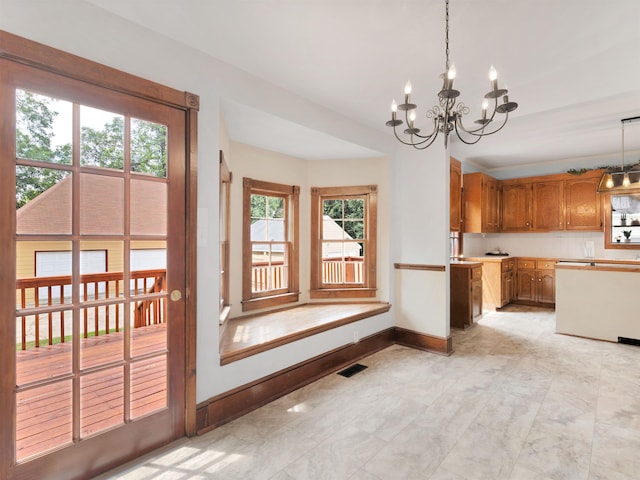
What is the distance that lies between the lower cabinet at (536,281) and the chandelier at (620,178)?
5.24 ft

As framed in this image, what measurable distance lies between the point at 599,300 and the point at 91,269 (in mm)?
5589

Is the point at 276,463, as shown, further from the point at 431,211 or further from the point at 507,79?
the point at 507,79

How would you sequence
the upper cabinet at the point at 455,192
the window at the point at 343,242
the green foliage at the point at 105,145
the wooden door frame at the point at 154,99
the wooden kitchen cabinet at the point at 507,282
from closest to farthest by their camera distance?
the wooden door frame at the point at 154,99
the green foliage at the point at 105,145
the window at the point at 343,242
the upper cabinet at the point at 455,192
the wooden kitchen cabinet at the point at 507,282

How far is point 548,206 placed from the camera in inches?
242

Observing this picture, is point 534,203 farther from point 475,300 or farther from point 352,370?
point 352,370

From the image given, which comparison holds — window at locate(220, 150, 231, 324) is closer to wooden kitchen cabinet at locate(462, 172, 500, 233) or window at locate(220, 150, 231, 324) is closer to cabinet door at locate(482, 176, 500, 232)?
wooden kitchen cabinet at locate(462, 172, 500, 233)

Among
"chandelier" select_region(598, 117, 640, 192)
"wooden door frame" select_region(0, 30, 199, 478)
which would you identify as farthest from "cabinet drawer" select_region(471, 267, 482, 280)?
"wooden door frame" select_region(0, 30, 199, 478)

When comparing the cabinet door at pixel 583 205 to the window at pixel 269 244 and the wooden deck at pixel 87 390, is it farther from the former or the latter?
the wooden deck at pixel 87 390

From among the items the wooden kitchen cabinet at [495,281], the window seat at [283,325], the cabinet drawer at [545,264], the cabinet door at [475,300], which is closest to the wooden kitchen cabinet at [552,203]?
the cabinet drawer at [545,264]

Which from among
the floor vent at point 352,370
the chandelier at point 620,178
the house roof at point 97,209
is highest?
the chandelier at point 620,178

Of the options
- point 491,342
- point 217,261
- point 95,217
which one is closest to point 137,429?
point 217,261

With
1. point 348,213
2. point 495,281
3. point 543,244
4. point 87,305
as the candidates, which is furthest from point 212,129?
point 543,244

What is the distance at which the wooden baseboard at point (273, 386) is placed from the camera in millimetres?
2299

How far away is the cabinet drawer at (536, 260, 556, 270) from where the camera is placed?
6.04 m
